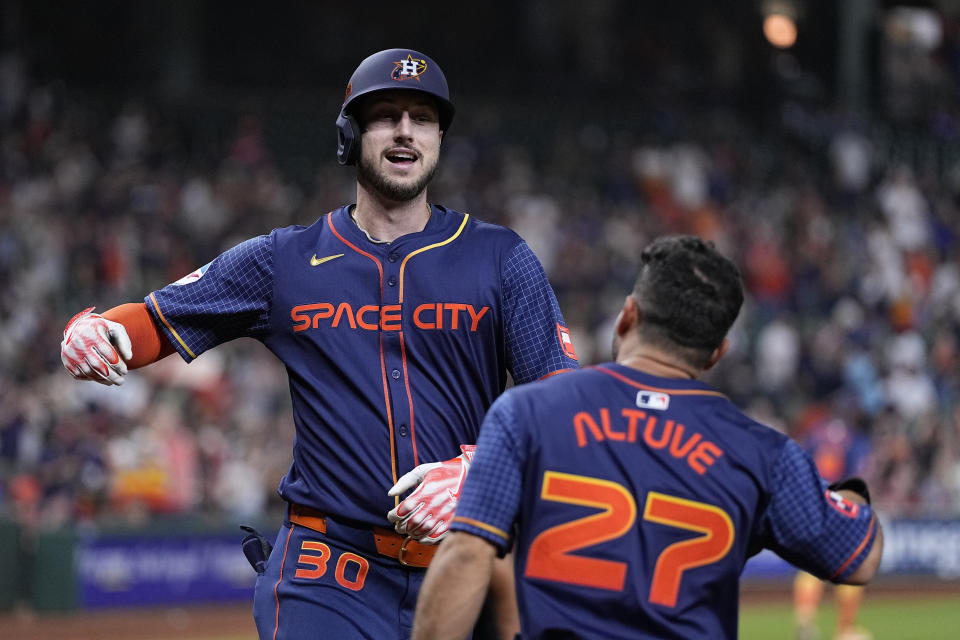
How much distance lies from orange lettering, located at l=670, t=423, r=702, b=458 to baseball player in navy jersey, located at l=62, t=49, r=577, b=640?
843 mm

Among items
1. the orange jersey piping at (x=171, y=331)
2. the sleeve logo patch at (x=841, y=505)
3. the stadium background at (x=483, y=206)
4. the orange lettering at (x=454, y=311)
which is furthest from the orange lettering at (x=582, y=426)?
the stadium background at (x=483, y=206)

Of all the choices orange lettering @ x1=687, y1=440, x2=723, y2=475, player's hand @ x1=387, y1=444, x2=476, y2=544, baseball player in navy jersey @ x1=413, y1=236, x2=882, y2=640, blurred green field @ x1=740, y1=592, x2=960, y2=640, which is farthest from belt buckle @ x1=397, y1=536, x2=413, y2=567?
blurred green field @ x1=740, y1=592, x2=960, y2=640

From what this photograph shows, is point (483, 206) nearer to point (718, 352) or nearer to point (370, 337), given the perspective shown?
point (370, 337)

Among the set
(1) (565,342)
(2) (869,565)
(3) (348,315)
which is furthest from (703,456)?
(3) (348,315)

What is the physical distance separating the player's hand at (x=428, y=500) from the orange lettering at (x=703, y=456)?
2.64 feet

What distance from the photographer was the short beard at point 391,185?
172 inches

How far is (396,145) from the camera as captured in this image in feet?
14.3

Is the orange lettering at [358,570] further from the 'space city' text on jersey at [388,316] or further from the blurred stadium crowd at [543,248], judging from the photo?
the blurred stadium crowd at [543,248]

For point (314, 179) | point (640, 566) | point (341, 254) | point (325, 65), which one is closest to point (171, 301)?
point (341, 254)

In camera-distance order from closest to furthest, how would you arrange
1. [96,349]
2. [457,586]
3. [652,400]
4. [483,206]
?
[457,586] < [652,400] < [96,349] < [483,206]

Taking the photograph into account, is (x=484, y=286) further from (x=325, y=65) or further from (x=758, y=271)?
(x=325, y=65)

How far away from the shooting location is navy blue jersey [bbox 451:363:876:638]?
10.6 feet

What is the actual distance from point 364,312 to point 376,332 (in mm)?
71

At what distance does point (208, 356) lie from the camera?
49.9ft
